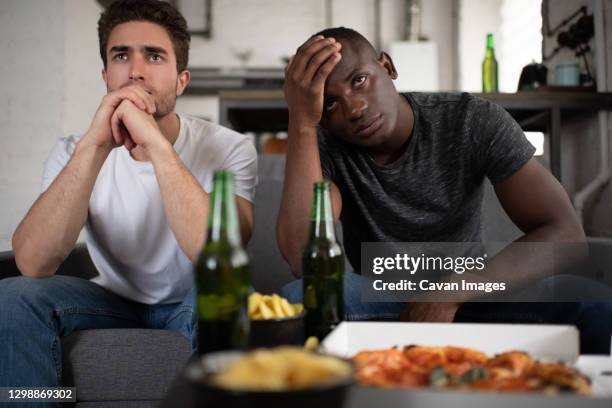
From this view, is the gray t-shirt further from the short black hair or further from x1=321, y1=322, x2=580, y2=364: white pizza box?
x1=321, y1=322, x2=580, y2=364: white pizza box

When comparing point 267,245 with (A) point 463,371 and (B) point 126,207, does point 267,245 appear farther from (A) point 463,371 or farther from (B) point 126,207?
(A) point 463,371

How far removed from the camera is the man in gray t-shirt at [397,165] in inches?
48.5

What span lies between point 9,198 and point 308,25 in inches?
143

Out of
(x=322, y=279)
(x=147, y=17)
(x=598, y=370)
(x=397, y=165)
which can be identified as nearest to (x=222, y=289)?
(x=322, y=279)

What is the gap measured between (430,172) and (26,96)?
2242mm

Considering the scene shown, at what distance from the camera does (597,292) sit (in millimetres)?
1399

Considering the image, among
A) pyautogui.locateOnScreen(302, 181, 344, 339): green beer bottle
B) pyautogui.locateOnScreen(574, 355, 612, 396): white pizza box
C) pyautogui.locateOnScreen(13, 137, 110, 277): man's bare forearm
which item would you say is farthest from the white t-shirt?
pyautogui.locateOnScreen(574, 355, 612, 396): white pizza box

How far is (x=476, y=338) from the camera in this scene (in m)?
0.72

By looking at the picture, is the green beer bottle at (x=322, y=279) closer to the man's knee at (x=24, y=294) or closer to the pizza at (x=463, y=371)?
the pizza at (x=463, y=371)

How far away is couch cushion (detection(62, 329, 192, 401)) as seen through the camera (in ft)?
4.07

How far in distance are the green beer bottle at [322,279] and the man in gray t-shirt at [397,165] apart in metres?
0.41

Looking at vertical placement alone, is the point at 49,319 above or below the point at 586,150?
below

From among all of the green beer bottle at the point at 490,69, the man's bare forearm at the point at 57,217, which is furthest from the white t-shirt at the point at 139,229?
the green beer bottle at the point at 490,69

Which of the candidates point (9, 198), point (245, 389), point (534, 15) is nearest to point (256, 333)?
point (245, 389)
